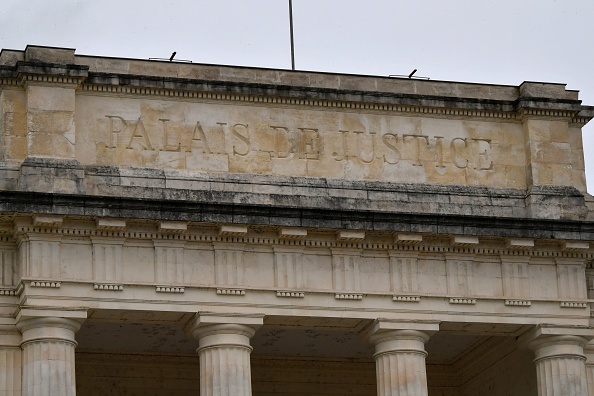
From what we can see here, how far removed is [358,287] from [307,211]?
2517mm

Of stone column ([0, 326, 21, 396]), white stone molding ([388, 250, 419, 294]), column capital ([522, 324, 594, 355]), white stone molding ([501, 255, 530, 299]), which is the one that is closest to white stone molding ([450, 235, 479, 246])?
white stone molding ([388, 250, 419, 294])

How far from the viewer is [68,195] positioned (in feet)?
135

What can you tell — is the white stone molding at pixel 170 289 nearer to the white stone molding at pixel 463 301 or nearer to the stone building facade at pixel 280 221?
the stone building facade at pixel 280 221

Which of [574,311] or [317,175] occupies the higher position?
[317,175]

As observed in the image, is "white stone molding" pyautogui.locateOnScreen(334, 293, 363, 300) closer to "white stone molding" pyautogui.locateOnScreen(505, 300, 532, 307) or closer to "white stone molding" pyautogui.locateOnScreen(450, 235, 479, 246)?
"white stone molding" pyautogui.locateOnScreen(450, 235, 479, 246)

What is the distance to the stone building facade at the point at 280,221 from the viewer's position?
137 ft

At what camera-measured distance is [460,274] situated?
147 ft

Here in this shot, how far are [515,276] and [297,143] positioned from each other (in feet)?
22.5

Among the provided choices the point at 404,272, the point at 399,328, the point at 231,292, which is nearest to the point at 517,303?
the point at 404,272

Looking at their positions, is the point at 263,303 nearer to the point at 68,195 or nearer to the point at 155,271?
the point at 155,271

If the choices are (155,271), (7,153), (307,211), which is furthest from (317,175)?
(7,153)

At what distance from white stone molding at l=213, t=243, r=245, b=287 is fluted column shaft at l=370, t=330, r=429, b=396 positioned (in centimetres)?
405

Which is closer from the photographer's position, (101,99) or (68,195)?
(68,195)

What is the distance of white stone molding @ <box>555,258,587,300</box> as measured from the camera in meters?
45.3
